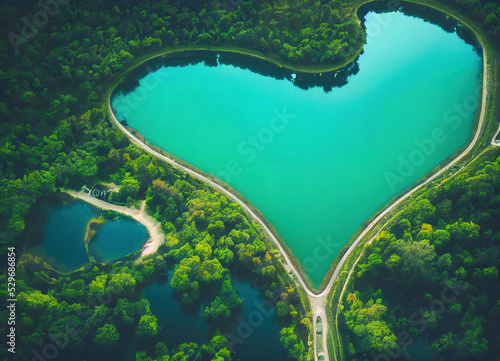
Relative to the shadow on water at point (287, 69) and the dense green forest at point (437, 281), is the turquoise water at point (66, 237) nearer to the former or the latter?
the shadow on water at point (287, 69)

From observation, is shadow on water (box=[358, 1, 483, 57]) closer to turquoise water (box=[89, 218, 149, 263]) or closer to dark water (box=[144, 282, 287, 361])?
turquoise water (box=[89, 218, 149, 263])

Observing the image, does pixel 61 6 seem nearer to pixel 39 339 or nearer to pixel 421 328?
pixel 39 339

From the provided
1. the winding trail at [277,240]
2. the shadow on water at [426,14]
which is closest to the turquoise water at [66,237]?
the winding trail at [277,240]

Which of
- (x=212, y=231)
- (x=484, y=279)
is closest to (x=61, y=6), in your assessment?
(x=212, y=231)

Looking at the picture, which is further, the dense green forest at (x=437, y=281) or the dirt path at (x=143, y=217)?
the dirt path at (x=143, y=217)

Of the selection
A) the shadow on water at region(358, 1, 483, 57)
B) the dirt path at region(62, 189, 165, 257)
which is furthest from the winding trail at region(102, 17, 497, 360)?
the shadow on water at region(358, 1, 483, 57)

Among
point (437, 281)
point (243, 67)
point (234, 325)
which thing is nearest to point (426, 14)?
point (243, 67)
